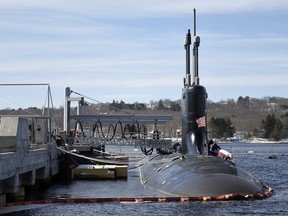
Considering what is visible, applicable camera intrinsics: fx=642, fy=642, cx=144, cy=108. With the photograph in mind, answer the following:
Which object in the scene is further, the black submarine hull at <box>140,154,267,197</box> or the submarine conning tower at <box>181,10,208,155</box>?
the submarine conning tower at <box>181,10,208,155</box>

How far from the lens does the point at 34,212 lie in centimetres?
2456

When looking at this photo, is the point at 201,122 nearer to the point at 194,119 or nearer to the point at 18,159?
the point at 194,119

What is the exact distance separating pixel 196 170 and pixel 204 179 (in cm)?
146

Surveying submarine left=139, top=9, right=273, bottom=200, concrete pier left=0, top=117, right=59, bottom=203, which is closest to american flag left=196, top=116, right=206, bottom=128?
submarine left=139, top=9, right=273, bottom=200

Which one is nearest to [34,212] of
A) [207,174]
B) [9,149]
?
[9,149]

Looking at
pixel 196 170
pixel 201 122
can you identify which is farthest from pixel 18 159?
pixel 201 122

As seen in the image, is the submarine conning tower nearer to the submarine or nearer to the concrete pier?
the submarine

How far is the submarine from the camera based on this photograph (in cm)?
2572

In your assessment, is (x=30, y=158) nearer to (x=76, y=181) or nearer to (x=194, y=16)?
(x=76, y=181)

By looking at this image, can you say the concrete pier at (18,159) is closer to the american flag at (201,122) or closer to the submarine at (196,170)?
the submarine at (196,170)

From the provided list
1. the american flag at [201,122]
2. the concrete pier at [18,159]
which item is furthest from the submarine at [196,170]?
the concrete pier at [18,159]

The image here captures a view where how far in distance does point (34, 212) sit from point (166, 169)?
29.0ft

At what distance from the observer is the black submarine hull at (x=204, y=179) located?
2566cm

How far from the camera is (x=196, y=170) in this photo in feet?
90.5
